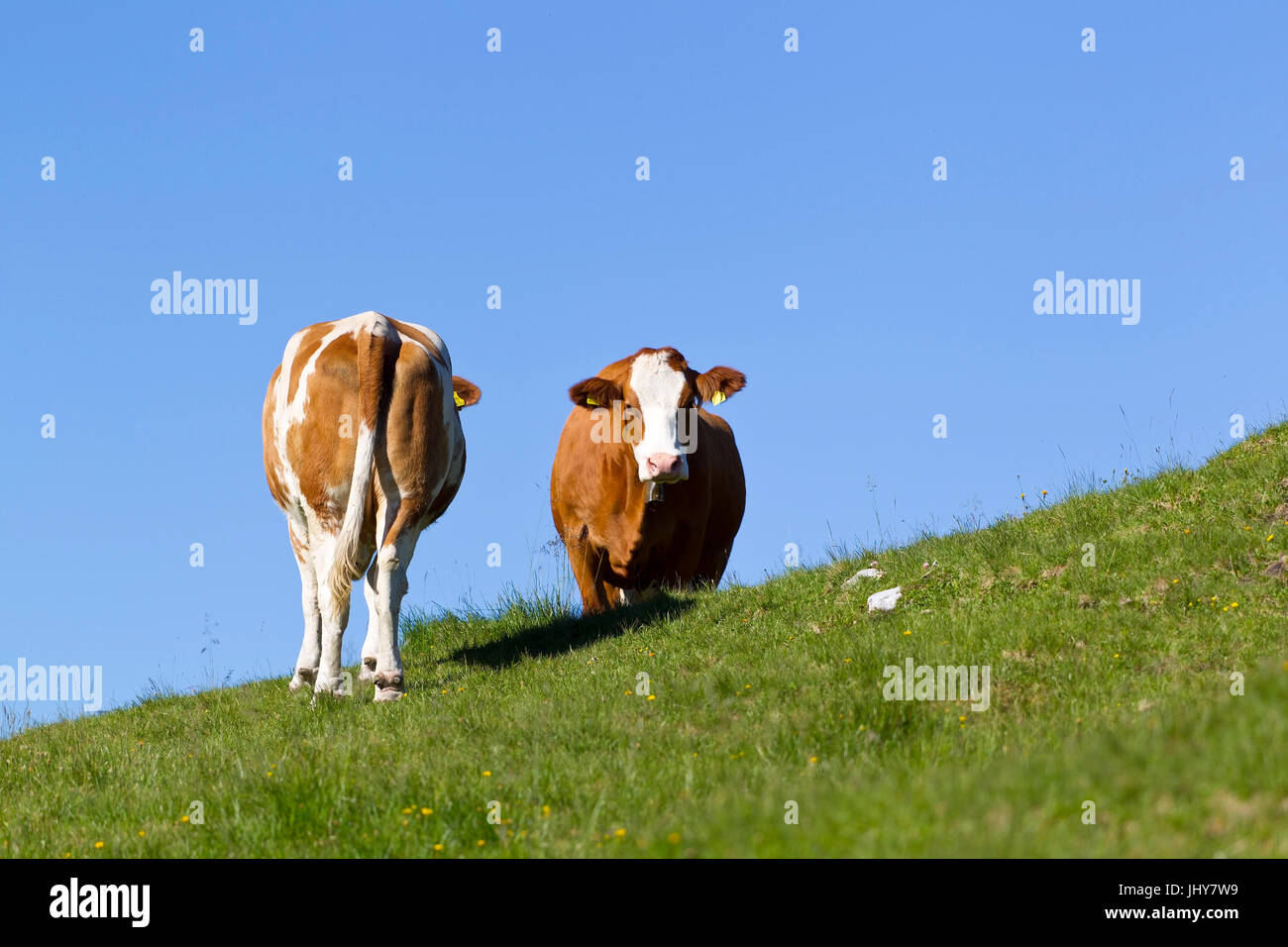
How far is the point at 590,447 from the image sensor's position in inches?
567

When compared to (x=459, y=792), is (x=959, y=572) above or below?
above

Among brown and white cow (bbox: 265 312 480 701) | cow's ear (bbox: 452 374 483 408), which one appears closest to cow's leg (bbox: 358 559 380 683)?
brown and white cow (bbox: 265 312 480 701)

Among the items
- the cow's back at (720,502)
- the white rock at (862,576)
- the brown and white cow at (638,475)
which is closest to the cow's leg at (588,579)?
the brown and white cow at (638,475)

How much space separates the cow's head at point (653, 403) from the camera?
12.7m

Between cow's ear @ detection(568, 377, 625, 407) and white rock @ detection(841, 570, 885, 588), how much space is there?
3.55 metres

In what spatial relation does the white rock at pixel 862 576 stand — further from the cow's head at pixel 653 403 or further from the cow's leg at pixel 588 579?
the cow's leg at pixel 588 579

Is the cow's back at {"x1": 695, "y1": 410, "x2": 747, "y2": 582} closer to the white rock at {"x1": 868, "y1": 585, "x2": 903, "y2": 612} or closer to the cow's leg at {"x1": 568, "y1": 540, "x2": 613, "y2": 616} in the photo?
the cow's leg at {"x1": 568, "y1": 540, "x2": 613, "y2": 616}

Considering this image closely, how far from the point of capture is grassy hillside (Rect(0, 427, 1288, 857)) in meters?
4.24

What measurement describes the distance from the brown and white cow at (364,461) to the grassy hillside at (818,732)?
854 millimetres
